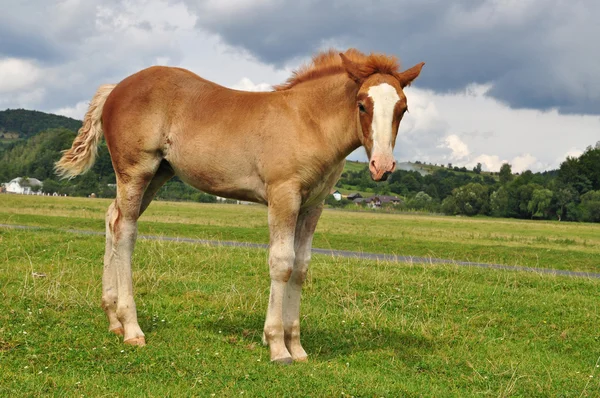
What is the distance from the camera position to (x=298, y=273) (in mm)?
7934

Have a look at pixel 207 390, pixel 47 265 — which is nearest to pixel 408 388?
pixel 207 390

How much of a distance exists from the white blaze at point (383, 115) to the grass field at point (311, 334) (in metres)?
2.69

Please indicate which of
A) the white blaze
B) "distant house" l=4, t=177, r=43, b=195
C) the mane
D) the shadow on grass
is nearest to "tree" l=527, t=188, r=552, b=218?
"distant house" l=4, t=177, r=43, b=195

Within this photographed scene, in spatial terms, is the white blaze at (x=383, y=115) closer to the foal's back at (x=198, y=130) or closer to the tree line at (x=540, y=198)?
the foal's back at (x=198, y=130)

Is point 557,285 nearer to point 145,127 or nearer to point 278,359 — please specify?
point 278,359

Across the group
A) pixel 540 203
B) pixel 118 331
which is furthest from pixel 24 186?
pixel 118 331

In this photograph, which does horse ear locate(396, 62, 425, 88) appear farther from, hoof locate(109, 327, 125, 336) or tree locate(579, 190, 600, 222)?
tree locate(579, 190, 600, 222)

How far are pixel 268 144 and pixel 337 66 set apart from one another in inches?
56.9

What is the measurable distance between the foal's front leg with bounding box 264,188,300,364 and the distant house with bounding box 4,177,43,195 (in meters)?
138

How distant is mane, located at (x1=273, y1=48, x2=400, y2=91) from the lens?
725 centimetres

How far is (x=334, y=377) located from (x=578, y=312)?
7.44 meters

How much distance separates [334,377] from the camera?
6883 mm

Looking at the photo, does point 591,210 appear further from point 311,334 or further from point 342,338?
point 311,334

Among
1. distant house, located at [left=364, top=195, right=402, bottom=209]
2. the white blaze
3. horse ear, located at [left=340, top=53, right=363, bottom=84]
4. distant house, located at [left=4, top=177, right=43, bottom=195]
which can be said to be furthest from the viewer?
distant house, located at [left=364, top=195, right=402, bottom=209]
